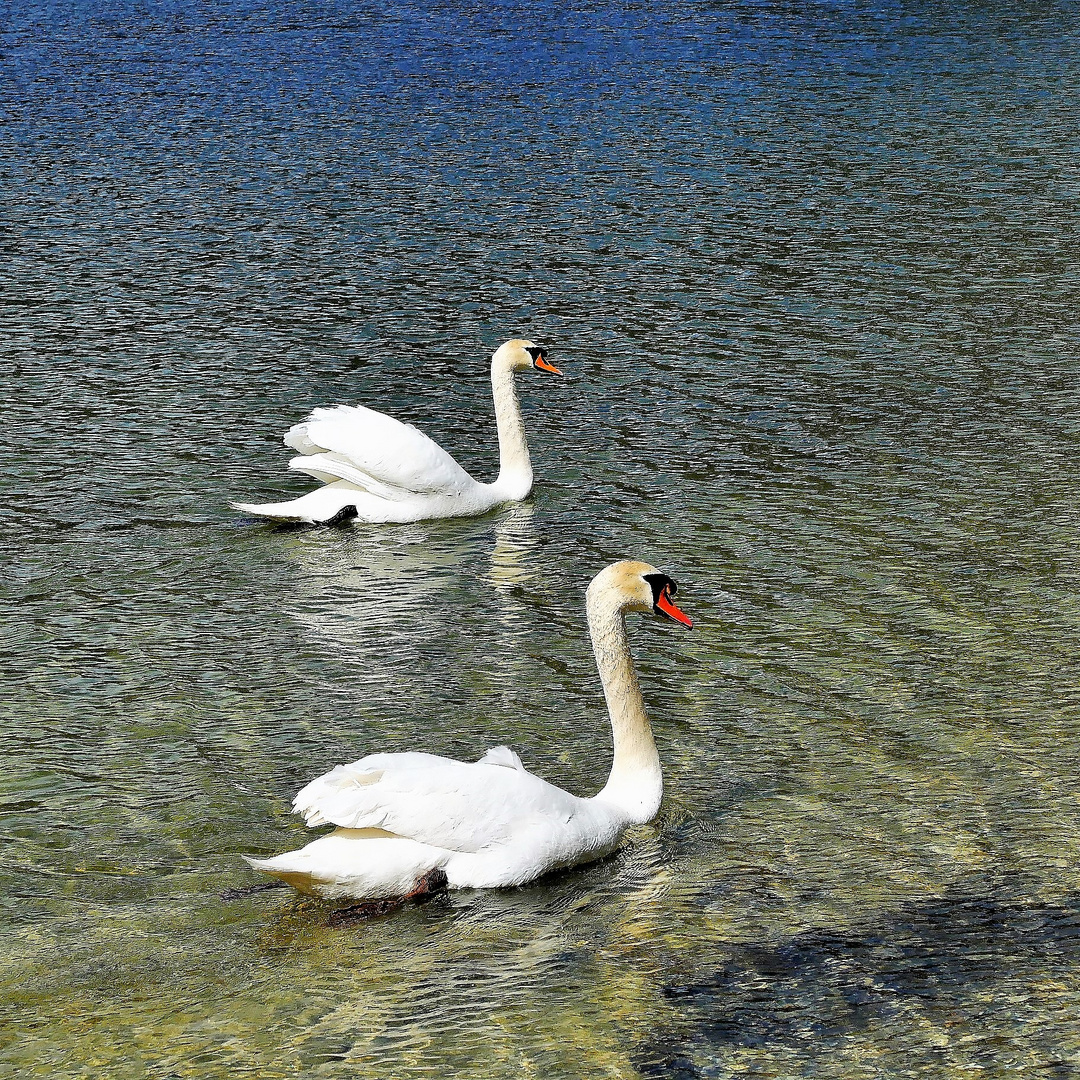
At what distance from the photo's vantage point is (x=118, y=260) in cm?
1738

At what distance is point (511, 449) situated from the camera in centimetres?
1162

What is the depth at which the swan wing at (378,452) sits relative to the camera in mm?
10945

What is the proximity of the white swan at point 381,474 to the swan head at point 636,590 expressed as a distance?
3.82 m

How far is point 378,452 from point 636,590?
4.01 meters

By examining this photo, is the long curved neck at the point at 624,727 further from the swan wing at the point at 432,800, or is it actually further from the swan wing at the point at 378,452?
the swan wing at the point at 378,452

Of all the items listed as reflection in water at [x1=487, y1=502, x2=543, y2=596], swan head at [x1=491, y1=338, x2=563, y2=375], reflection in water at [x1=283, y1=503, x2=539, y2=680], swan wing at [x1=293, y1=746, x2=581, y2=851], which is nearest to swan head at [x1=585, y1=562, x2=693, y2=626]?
swan wing at [x1=293, y1=746, x2=581, y2=851]

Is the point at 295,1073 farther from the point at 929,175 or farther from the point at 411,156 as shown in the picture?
the point at 411,156

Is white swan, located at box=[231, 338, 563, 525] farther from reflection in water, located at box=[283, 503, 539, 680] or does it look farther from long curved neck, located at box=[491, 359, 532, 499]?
reflection in water, located at box=[283, 503, 539, 680]

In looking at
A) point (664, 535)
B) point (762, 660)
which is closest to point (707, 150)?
point (664, 535)

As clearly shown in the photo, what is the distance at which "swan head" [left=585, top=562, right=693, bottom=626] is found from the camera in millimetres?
7281

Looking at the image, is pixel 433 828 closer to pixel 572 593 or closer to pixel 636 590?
pixel 636 590

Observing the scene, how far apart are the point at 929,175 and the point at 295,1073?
17.1 metres

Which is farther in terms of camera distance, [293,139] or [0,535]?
[293,139]

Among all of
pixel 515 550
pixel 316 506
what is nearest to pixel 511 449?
pixel 515 550
